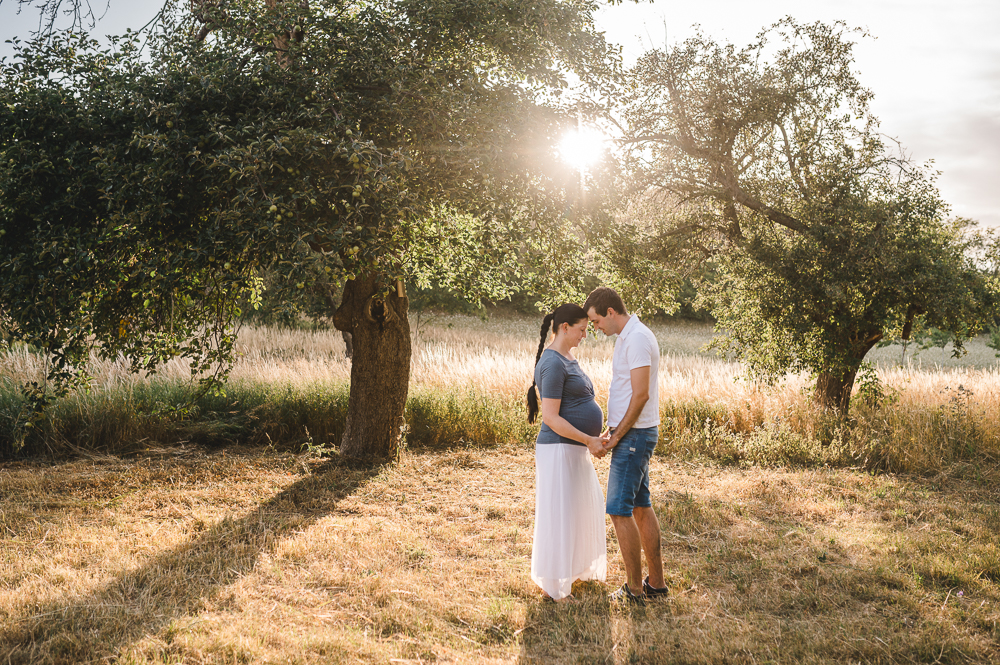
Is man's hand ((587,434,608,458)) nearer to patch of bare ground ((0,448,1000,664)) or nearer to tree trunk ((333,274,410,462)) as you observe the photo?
patch of bare ground ((0,448,1000,664))

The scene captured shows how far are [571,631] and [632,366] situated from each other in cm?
183

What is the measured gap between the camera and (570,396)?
15.6 feet

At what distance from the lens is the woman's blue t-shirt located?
4.65m

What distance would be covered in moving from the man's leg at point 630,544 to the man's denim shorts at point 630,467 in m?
0.07

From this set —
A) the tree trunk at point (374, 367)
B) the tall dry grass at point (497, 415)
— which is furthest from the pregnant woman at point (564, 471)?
the tall dry grass at point (497, 415)

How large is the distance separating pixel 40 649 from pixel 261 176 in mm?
3694

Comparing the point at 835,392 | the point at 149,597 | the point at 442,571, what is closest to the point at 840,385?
the point at 835,392

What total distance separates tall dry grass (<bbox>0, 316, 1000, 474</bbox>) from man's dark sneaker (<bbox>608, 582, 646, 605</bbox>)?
549 centimetres

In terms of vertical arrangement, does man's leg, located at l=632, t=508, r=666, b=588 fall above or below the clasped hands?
below

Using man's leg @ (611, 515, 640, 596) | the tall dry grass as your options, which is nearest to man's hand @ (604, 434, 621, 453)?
man's leg @ (611, 515, 640, 596)

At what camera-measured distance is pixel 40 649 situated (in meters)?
3.85

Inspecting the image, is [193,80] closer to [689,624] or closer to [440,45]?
[440,45]

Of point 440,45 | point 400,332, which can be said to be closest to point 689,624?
point 400,332

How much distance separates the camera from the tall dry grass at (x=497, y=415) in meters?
9.28
